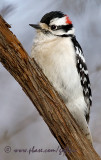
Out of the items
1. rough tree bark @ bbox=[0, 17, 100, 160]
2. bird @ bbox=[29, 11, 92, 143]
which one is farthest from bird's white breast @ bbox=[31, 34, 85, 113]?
rough tree bark @ bbox=[0, 17, 100, 160]

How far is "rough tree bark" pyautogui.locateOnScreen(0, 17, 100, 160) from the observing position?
2047mm

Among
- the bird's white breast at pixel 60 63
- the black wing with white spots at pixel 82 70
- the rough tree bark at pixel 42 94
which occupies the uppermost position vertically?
the black wing with white spots at pixel 82 70

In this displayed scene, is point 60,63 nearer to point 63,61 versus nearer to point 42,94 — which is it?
point 63,61

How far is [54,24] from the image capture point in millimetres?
2805

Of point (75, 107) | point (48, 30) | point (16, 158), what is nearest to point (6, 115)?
point (16, 158)

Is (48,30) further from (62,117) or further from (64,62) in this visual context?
(62,117)

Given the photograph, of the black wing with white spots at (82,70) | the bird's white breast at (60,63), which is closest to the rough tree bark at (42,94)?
the bird's white breast at (60,63)

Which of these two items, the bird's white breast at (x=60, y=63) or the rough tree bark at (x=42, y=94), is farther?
the bird's white breast at (x=60, y=63)

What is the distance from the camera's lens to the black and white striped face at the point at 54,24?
278cm

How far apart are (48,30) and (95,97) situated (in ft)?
3.24

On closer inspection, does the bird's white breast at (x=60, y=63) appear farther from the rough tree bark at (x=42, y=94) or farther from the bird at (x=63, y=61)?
the rough tree bark at (x=42, y=94)

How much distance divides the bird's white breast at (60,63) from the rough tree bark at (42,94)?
0.42 metres

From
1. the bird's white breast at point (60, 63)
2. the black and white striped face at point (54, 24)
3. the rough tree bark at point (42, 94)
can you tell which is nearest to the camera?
the rough tree bark at point (42, 94)

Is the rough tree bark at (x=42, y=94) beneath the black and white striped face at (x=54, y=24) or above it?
beneath
